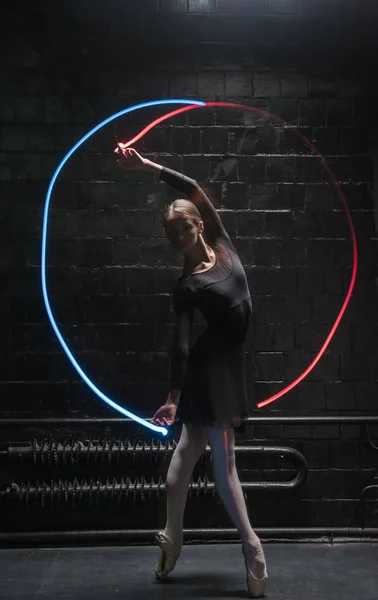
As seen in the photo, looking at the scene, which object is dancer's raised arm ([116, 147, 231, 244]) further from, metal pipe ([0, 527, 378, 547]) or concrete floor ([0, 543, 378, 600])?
metal pipe ([0, 527, 378, 547])

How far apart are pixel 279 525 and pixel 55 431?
4.27 feet

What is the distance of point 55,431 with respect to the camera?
13.0 ft

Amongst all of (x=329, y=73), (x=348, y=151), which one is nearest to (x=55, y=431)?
(x=348, y=151)

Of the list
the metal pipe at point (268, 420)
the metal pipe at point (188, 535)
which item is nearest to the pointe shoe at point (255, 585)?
the metal pipe at point (188, 535)

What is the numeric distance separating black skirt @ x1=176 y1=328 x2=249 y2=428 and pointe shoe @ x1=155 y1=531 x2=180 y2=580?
528mm

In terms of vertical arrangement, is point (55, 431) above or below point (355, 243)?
below

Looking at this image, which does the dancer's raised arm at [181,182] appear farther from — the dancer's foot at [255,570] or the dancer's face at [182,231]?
the dancer's foot at [255,570]

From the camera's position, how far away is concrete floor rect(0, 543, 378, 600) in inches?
120

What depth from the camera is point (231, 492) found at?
2.96 m

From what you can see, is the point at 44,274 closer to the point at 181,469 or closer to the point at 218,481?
the point at 181,469

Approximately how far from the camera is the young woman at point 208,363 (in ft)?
9.72

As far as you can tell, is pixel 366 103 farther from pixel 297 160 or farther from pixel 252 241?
pixel 252 241

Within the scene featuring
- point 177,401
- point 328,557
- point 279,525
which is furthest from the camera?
point 279,525

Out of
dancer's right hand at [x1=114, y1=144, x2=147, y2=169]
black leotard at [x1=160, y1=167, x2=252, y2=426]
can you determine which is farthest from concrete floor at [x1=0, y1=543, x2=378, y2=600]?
dancer's right hand at [x1=114, y1=144, x2=147, y2=169]
